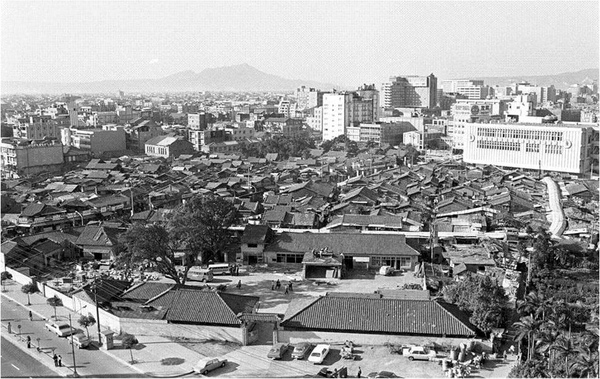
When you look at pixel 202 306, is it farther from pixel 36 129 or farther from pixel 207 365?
pixel 36 129

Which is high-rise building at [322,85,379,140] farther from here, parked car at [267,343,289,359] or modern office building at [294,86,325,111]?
parked car at [267,343,289,359]

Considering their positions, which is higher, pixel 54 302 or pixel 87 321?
pixel 87 321

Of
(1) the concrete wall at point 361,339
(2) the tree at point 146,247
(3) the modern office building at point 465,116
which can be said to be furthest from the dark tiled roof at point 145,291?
(3) the modern office building at point 465,116

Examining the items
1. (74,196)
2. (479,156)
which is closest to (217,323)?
(74,196)

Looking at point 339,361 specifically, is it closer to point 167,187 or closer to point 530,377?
Result: point 530,377

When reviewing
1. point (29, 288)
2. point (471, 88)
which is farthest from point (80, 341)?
point (471, 88)

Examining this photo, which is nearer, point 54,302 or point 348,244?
point 54,302

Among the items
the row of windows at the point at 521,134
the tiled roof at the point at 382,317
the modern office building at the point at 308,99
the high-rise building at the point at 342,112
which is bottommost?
the tiled roof at the point at 382,317

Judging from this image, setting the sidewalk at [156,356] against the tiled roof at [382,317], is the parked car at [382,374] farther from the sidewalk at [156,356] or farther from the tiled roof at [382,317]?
the sidewalk at [156,356]
